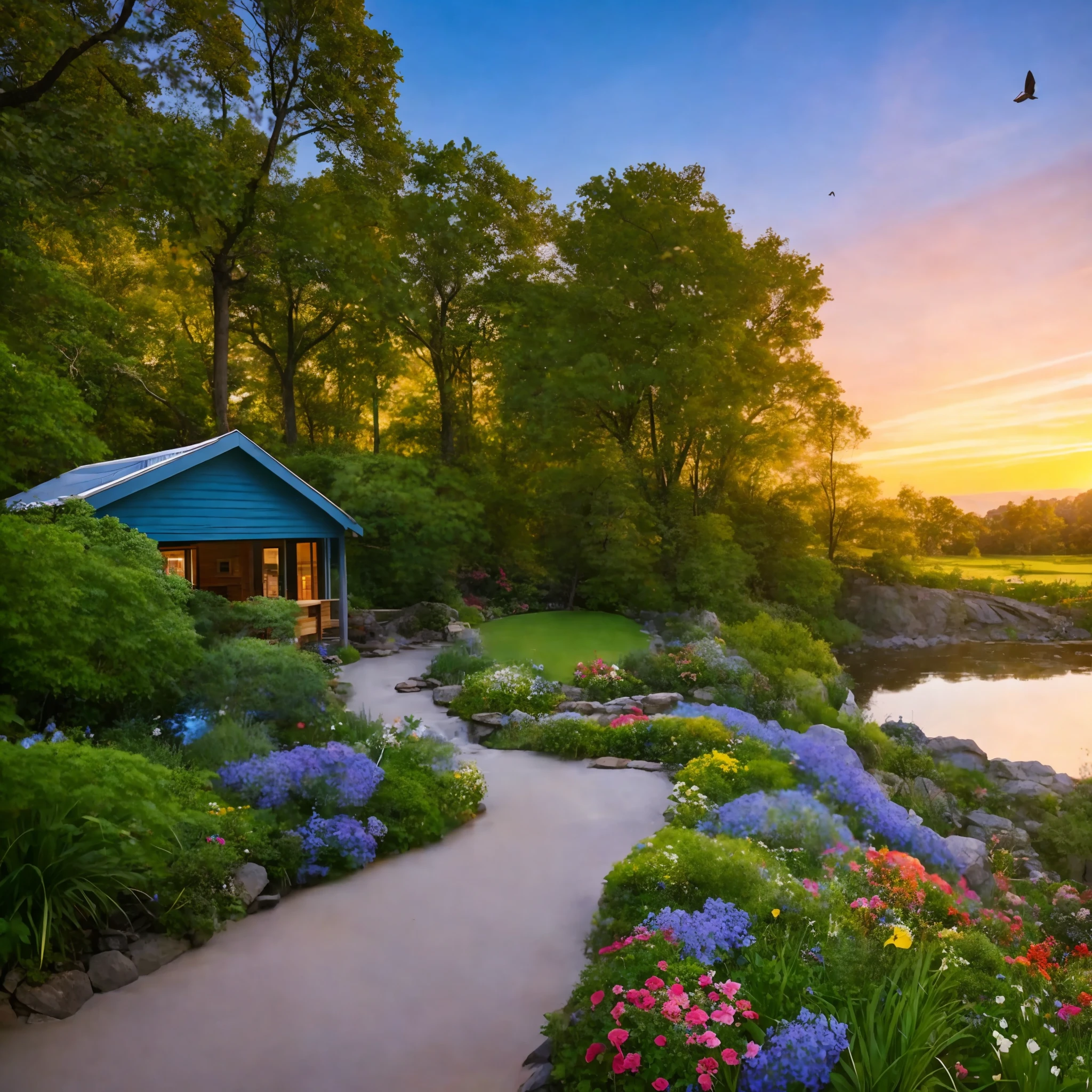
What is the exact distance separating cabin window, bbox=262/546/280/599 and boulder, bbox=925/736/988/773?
14.3 meters

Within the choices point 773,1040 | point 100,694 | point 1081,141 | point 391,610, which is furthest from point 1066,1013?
point 391,610

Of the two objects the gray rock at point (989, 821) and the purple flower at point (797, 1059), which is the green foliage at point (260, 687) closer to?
the purple flower at point (797, 1059)

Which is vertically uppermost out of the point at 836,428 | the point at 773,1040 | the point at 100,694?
the point at 836,428

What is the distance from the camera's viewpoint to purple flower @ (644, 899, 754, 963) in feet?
12.2

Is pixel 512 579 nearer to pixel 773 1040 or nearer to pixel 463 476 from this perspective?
pixel 463 476

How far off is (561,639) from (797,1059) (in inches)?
505

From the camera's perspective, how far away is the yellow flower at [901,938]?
3.48m

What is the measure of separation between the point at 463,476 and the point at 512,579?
3648 mm

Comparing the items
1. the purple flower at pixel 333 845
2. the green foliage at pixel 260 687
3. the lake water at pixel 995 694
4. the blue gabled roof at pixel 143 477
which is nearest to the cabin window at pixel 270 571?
the blue gabled roof at pixel 143 477

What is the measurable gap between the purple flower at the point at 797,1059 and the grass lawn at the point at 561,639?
9218 mm

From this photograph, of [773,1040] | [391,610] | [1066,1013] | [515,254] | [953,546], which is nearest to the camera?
[773,1040]

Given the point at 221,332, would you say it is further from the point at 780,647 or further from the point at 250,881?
the point at 250,881

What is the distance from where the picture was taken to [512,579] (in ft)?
73.7

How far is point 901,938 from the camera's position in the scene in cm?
355
